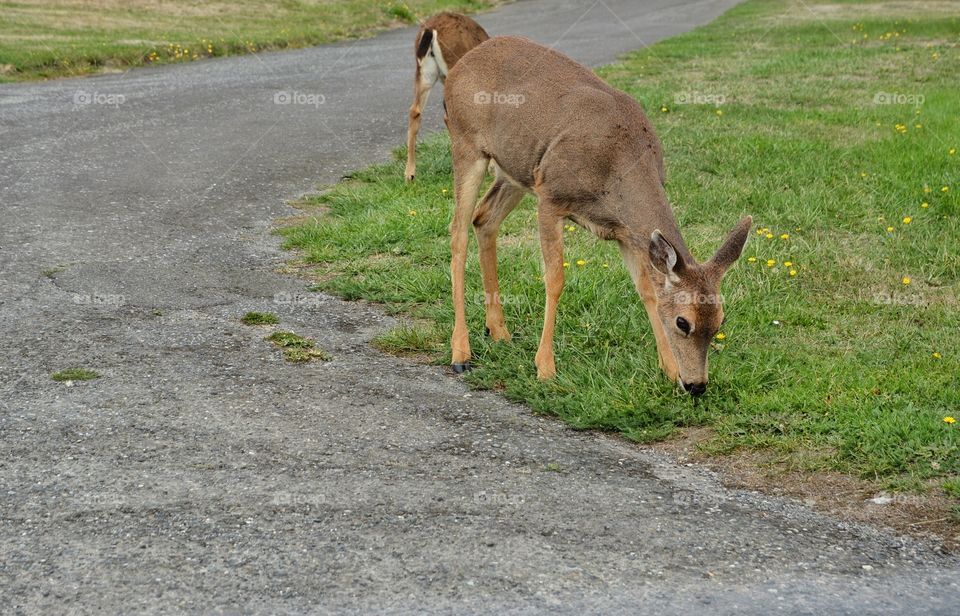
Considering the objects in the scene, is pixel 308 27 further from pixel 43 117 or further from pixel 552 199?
pixel 552 199

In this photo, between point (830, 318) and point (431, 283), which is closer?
point (830, 318)

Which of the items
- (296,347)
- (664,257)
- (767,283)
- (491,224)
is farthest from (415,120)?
(664,257)

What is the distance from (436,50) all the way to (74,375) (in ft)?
19.4

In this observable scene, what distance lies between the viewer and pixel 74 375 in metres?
6.27

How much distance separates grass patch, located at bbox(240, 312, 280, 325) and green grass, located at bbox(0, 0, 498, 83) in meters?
10.4

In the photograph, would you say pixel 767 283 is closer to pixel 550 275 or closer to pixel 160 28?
pixel 550 275

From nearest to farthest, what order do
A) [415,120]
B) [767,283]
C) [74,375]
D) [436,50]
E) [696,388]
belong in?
[696,388] < [74,375] < [767,283] < [436,50] < [415,120]

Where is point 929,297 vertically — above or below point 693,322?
below

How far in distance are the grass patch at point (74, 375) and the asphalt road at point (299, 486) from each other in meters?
0.09

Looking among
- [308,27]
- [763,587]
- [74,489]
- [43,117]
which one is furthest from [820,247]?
[308,27]

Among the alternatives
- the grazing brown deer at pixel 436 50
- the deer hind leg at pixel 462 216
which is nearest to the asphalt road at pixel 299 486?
the deer hind leg at pixel 462 216

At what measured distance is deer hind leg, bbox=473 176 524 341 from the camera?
721 centimetres

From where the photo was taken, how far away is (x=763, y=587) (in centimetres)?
428

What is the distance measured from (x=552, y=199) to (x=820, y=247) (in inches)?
115
